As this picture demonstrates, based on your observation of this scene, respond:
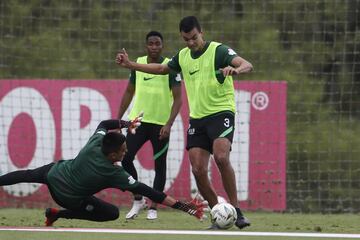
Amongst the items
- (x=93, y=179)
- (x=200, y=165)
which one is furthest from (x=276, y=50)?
(x=93, y=179)

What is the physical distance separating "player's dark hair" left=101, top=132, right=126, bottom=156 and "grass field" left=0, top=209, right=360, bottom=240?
2.61 feet

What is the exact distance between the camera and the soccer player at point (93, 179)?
9.95 m

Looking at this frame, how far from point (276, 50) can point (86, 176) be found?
889 centimetres

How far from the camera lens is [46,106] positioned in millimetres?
15117

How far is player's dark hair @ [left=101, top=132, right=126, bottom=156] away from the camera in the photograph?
9.88 metres

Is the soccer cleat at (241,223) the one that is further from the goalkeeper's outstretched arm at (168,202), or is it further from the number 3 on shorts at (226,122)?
the number 3 on shorts at (226,122)

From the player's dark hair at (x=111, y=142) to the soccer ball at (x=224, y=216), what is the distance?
116 centimetres

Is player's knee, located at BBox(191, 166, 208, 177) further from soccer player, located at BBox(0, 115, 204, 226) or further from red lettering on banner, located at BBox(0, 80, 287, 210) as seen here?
red lettering on banner, located at BBox(0, 80, 287, 210)

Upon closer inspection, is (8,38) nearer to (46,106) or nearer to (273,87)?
(46,106)

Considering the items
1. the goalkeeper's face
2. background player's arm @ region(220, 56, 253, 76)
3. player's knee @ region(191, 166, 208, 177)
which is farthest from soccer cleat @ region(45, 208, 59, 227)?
background player's arm @ region(220, 56, 253, 76)

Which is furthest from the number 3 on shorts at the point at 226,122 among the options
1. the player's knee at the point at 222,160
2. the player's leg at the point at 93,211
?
the player's leg at the point at 93,211

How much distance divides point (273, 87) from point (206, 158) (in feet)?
14.0

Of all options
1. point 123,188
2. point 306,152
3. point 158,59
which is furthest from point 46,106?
point 123,188

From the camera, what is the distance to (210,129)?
35.5ft
